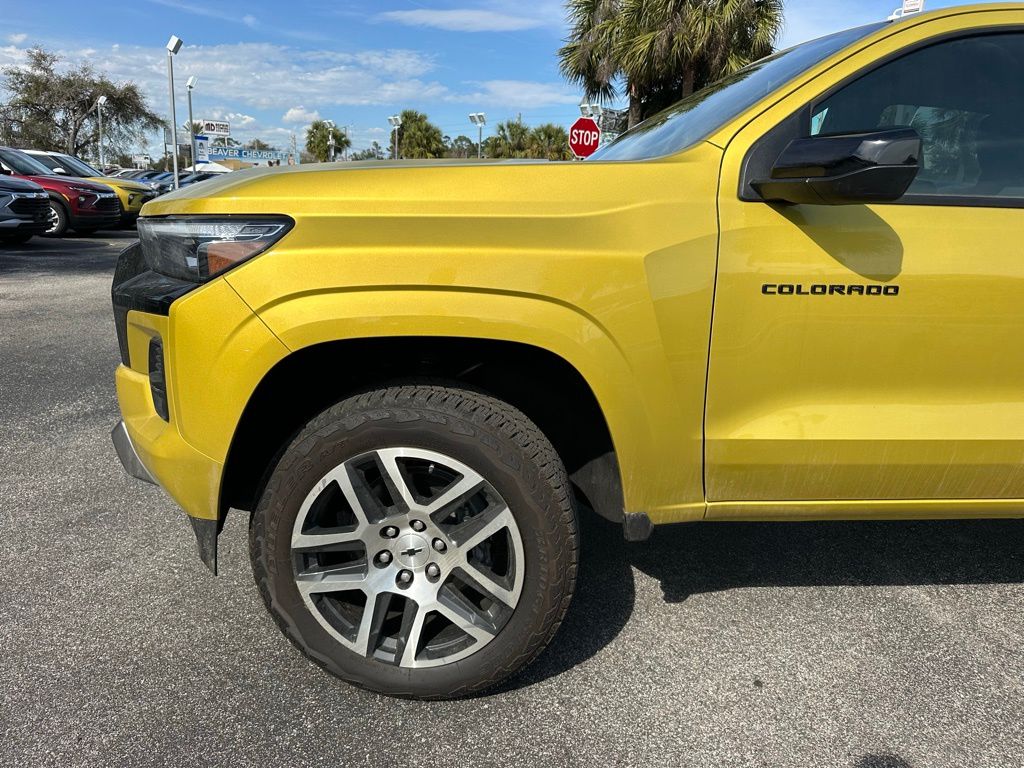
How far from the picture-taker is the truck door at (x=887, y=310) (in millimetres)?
1818

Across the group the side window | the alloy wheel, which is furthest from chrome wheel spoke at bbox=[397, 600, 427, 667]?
the side window

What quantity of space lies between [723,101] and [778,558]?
1698mm

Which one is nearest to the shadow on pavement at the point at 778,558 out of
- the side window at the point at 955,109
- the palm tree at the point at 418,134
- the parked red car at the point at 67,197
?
the side window at the point at 955,109

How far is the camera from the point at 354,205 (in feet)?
5.85

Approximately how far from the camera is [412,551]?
75.0 inches

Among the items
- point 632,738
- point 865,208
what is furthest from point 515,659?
point 865,208

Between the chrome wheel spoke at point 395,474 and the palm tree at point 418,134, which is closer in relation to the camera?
the chrome wheel spoke at point 395,474

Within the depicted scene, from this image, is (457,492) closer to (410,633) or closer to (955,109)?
(410,633)

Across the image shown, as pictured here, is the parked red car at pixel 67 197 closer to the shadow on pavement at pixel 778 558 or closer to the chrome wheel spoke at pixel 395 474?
the shadow on pavement at pixel 778 558

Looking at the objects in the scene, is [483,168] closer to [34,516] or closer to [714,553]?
[714,553]

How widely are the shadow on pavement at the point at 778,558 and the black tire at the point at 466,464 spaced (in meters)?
0.43

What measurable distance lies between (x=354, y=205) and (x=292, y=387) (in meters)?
0.56

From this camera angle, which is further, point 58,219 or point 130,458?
point 58,219

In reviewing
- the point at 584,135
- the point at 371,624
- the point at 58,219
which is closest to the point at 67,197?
the point at 58,219
